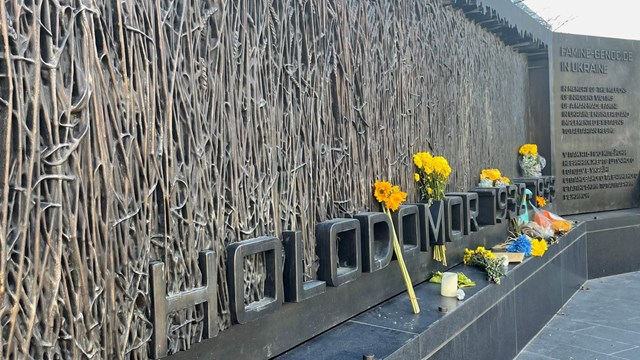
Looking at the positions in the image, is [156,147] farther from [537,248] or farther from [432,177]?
[537,248]

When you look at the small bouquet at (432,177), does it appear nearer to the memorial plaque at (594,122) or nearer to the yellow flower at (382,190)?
the yellow flower at (382,190)

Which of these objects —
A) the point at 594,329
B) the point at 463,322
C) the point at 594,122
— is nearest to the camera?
the point at 463,322

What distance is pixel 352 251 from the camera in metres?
3.19

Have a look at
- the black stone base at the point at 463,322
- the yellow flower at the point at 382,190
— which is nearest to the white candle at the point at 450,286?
the black stone base at the point at 463,322

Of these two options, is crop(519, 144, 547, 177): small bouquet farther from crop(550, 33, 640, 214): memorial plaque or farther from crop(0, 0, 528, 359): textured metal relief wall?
crop(0, 0, 528, 359): textured metal relief wall

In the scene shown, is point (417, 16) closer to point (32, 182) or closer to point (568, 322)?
point (568, 322)

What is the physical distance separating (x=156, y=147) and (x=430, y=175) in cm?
261

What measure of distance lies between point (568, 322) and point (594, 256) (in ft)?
7.42

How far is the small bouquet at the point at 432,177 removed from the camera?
4.13m

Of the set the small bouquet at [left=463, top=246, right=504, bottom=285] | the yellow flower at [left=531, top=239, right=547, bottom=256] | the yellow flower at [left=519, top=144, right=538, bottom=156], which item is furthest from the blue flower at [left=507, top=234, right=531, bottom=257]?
the yellow flower at [left=519, top=144, right=538, bottom=156]

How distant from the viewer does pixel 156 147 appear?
2018 millimetres

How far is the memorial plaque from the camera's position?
7734 millimetres

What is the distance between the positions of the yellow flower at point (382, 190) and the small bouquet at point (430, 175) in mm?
630

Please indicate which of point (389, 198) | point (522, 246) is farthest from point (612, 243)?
point (389, 198)
